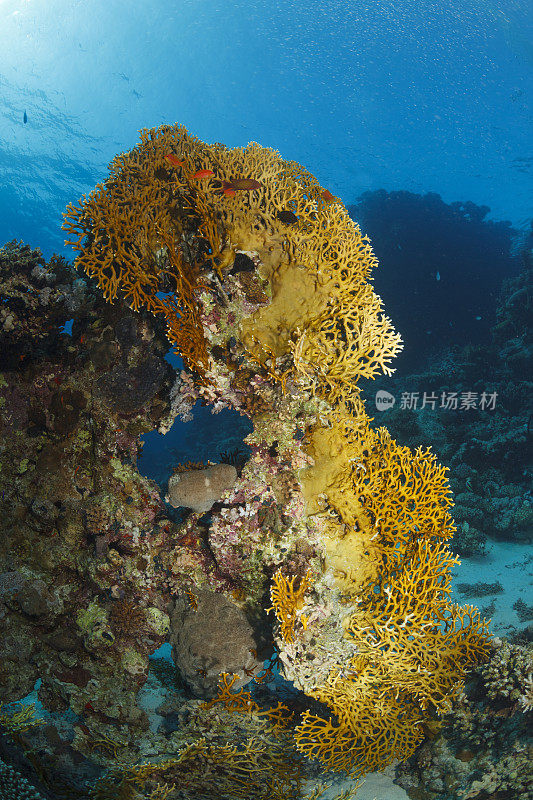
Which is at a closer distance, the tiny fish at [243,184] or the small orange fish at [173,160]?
the tiny fish at [243,184]

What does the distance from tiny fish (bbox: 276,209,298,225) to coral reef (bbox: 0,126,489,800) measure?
0.02m

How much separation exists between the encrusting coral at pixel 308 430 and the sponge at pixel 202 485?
0.18 meters

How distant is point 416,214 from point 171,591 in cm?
3000

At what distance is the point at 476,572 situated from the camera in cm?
1073

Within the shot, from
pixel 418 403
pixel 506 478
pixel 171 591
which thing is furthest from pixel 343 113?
pixel 171 591

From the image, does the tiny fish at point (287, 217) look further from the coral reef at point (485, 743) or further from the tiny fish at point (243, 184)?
the coral reef at point (485, 743)

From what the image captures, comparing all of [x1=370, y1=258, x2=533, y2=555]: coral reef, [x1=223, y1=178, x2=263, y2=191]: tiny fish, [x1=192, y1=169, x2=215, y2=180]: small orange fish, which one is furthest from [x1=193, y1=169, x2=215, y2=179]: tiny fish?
[x1=370, y1=258, x2=533, y2=555]: coral reef

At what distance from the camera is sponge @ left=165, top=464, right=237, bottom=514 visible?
4.35m

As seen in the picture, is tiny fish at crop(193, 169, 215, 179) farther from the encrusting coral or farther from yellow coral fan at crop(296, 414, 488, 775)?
yellow coral fan at crop(296, 414, 488, 775)

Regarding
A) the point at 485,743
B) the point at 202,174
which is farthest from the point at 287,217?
the point at 485,743

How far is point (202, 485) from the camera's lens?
4348 millimetres

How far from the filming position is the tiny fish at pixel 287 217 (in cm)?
445

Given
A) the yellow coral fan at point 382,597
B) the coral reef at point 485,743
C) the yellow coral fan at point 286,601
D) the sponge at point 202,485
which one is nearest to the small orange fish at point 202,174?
the yellow coral fan at point 382,597

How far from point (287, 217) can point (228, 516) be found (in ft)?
11.5
